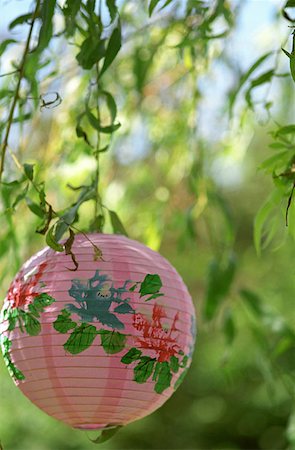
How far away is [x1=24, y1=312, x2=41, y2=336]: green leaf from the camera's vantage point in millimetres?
1010

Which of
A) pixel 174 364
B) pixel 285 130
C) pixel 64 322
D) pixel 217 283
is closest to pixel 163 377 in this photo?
pixel 174 364

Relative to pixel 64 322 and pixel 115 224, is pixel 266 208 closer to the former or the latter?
pixel 115 224

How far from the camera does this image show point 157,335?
1015mm

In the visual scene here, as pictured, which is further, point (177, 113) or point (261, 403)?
point (261, 403)

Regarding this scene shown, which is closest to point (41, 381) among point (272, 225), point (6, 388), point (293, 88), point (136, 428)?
point (272, 225)

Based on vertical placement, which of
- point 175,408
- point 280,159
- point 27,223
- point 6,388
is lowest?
point 175,408

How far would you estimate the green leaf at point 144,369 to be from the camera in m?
1.01

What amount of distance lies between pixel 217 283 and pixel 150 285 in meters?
0.90

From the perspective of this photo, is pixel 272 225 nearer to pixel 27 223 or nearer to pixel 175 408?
pixel 27 223

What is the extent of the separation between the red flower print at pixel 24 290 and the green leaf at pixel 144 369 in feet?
0.43

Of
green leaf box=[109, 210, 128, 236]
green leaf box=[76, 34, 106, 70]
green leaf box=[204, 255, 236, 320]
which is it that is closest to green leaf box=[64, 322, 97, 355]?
green leaf box=[109, 210, 128, 236]

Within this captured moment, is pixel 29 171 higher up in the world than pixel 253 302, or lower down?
higher up

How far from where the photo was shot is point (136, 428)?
454 cm

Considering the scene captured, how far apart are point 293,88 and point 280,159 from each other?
128 cm
